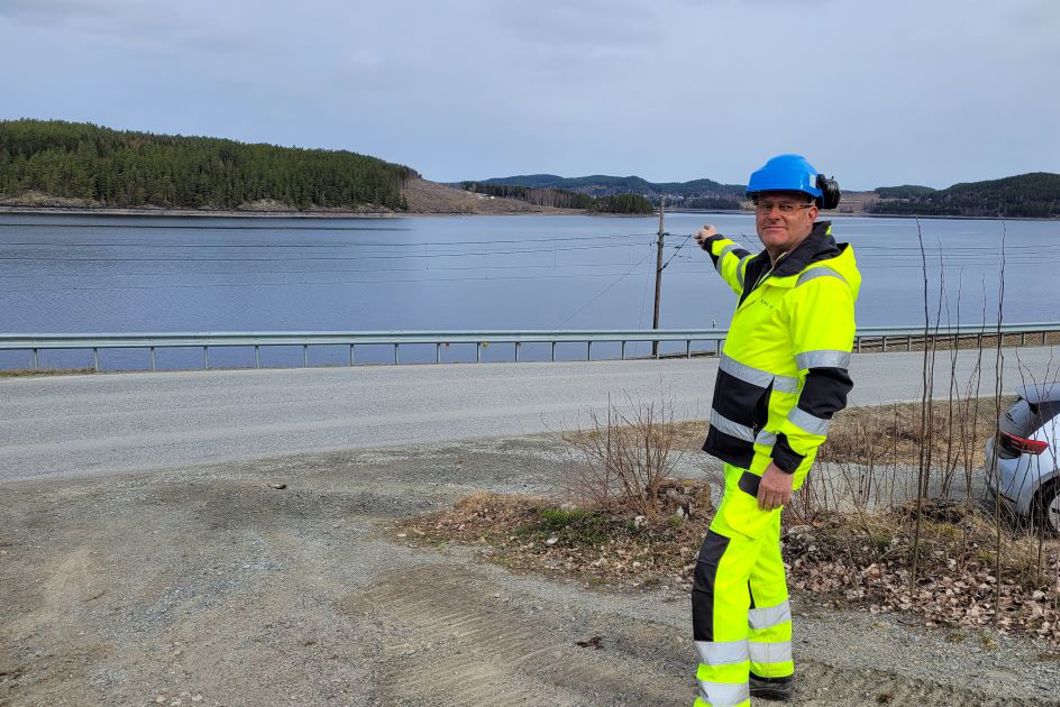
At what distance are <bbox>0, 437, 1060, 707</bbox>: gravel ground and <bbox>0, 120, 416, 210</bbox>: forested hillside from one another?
11795 centimetres

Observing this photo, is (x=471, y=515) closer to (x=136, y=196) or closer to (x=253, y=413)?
(x=253, y=413)

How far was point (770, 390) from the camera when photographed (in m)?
3.58

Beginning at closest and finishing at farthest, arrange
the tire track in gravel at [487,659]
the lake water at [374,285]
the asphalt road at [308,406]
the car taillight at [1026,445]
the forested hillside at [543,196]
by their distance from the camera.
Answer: the tire track in gravel at [487,659], the car taillight at [1026,445], the asphalt road at [308,406], the lake water at [374,285], the forested hillside at [543,196]

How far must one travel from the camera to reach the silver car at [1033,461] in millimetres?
6703

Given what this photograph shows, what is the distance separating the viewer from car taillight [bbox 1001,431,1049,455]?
22.2 feet

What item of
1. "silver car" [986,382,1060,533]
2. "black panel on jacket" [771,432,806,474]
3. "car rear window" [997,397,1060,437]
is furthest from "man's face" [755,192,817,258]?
"car rear window" [997,397,1060,437]

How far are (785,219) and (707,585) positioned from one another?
1447mm

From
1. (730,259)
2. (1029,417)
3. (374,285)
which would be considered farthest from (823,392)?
(374,285)

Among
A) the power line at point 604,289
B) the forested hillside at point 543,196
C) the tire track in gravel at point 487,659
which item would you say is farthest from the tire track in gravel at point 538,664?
the forested hillside at point 543,196

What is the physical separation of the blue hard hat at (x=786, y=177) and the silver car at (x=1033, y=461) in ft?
12.6

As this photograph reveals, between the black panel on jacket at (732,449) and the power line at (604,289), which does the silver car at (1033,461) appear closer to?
the black panel on jacket at (732,449)

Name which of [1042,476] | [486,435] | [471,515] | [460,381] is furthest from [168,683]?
[460,381]

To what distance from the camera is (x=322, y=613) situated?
5180 millimetres

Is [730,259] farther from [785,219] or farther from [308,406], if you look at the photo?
[308,406]
